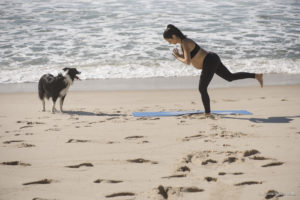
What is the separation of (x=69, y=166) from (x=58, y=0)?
1622 cm

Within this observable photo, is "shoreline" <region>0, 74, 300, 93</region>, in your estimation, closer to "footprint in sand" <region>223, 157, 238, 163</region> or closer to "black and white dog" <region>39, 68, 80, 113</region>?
"black and white dog" <region>39, 68, 80, 113</region>

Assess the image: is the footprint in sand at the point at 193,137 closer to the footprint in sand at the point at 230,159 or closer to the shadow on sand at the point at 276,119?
the footprint in sand at the point at 230,159

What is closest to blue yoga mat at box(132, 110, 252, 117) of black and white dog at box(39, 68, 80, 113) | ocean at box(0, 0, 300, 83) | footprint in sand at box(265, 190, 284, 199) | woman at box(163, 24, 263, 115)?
woman at box(163, 24, 263, 115)

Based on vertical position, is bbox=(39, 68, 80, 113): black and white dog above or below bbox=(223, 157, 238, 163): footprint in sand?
above

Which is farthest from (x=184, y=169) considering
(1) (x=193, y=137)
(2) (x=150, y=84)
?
(2) (x=150, y=84)

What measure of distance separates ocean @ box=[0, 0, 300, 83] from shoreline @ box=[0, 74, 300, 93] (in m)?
0.40

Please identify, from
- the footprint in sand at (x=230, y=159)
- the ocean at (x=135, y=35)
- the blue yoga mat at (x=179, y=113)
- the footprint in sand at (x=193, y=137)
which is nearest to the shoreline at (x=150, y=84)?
the ocean at (x=135, y=35)

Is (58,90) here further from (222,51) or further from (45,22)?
(45,22)

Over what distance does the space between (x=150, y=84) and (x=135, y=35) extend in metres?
4.80

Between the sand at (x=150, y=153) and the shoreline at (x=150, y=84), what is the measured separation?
1.52m

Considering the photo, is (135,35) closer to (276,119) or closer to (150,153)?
(276,119)

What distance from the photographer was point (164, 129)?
18.3 feet

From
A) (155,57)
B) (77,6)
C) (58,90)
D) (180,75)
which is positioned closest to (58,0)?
(77,6)

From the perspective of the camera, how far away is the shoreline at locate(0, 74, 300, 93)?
9.00m
